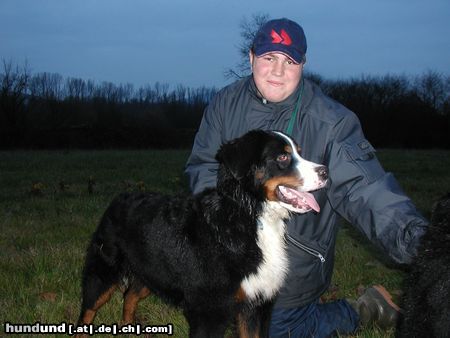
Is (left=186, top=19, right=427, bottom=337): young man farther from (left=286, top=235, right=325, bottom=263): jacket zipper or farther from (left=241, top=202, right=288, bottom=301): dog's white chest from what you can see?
(left=241, top=202, right=288, bottom=301): dog's white chest

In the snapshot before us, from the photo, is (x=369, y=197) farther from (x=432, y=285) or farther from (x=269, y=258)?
(x=432, y=285)

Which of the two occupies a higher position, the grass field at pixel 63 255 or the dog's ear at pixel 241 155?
the dog's ear at pixel 241 155

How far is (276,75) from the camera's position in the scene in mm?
4188

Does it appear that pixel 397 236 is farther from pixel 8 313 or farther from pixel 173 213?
pixel 8 313

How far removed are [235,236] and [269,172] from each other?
1.66ft

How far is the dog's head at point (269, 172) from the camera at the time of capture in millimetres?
3674

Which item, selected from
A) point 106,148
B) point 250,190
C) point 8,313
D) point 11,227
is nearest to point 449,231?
point 250,190

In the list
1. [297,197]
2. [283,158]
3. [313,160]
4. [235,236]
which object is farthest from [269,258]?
[313,160]

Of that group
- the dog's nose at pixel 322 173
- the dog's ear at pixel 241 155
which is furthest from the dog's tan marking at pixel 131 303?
the dog's nose at pixel 322 173

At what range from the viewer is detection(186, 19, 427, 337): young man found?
3775 millimetres

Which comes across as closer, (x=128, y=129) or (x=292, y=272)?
(x=292, y=272)

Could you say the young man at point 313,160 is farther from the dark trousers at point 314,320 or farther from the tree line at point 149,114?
the tree line at point 149,114

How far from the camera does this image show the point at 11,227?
311 inches

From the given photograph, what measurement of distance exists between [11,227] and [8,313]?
3.56 meters
